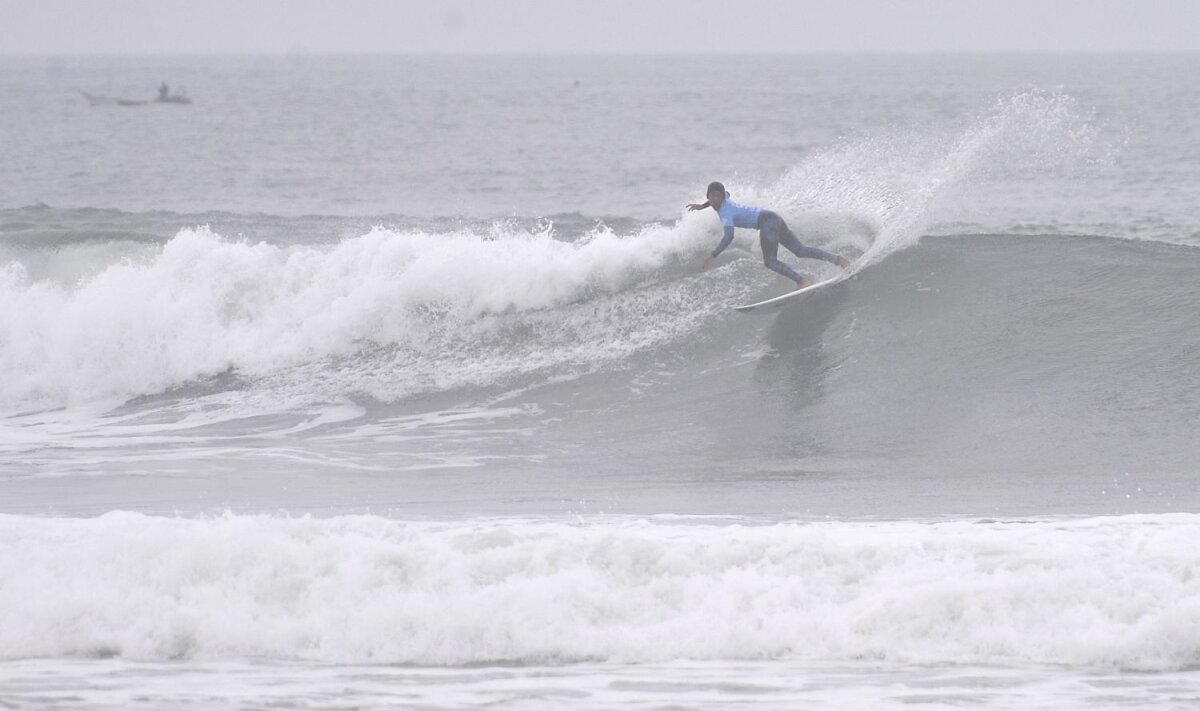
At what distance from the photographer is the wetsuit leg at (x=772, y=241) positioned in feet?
43.8

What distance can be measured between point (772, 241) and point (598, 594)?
683 centimetres

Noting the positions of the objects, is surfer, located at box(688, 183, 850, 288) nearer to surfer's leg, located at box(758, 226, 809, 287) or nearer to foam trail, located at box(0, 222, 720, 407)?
surfer's leg, located at box(758, 226, 809, 287)

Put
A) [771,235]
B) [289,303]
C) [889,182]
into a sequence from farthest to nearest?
[889,182]
[289,303]
[771,235]

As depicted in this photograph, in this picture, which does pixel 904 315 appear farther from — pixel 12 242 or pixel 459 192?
pixel 459 192

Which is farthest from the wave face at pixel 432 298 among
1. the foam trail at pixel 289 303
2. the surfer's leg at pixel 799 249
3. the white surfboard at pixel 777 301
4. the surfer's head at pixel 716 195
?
the surfer's head at pixel 716 195

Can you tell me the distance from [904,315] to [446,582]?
7415 millimetres

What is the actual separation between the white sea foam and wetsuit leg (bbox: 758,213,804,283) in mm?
5704

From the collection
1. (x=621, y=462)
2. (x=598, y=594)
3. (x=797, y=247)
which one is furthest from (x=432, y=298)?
(x=598, y=594)

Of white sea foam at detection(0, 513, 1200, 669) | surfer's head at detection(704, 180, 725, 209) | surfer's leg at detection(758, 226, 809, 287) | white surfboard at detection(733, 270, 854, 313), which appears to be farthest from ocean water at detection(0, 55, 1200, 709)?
surfer's head at detection(704, 180, 725, 209)

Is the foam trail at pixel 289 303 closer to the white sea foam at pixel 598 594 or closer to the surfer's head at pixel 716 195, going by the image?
the surfer's head at pixel 716 195

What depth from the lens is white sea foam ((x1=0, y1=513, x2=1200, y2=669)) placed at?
6719 mm

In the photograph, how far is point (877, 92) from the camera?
308 ft

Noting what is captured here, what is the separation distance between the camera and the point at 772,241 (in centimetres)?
1333

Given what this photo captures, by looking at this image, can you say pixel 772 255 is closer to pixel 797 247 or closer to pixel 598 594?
pixel 797 247
